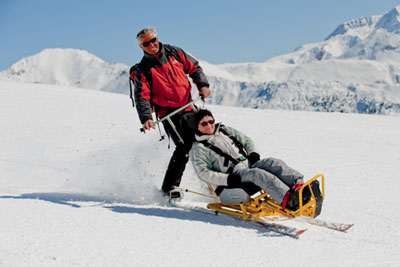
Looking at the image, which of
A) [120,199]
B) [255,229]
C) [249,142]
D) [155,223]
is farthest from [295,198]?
[120,199]

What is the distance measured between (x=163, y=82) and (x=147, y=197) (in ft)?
5.86

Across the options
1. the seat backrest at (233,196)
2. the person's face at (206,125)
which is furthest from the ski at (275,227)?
the person's face at (206,125)

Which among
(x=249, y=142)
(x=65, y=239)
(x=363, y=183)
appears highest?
(x=249, y=142)

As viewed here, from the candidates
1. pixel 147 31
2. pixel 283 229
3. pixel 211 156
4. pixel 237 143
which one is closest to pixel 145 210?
pixel 211 156

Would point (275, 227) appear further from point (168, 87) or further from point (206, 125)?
point (168, 87)

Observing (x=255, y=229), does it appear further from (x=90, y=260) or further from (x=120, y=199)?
(x=120, y=199)

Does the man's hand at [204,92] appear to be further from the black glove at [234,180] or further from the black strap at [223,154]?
the black glove at [234,180]

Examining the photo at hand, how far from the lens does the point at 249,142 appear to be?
17.3ft

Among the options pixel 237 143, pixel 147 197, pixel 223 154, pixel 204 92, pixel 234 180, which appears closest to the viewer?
pixel 234 180

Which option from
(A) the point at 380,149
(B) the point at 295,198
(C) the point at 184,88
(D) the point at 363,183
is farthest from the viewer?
(A) the point at 380,149

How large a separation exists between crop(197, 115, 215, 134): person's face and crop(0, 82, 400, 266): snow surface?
3.48ft

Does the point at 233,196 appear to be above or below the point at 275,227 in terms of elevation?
above

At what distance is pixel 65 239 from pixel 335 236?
9.11 feet

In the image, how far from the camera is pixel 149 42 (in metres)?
5.34
